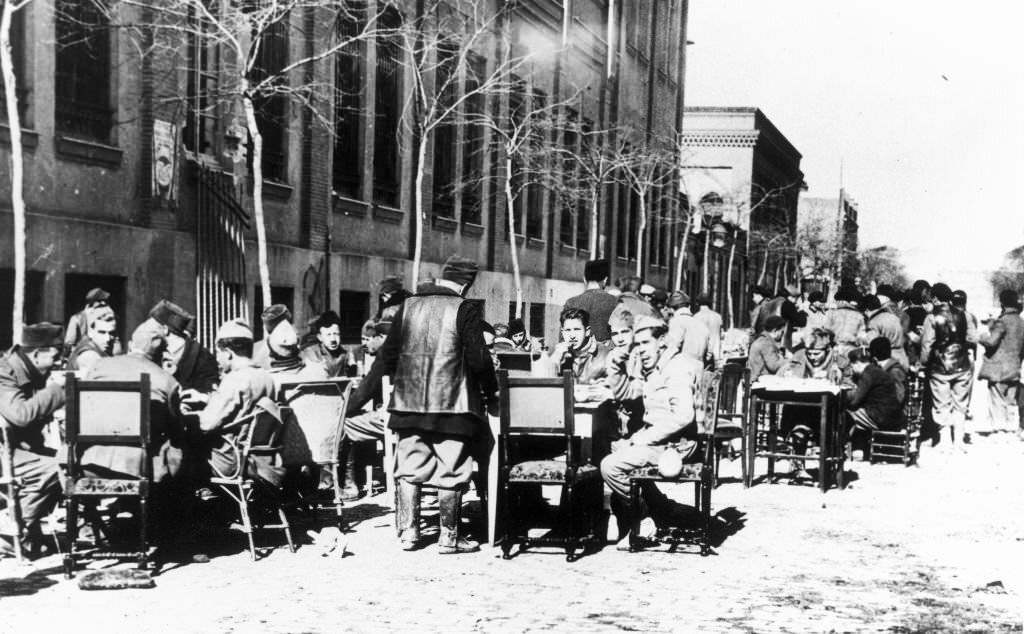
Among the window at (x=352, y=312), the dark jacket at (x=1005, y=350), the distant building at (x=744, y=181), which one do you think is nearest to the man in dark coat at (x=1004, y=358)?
the dark jacket at (x=1005, y=350)

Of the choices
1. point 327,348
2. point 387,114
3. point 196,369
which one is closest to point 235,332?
point 196,369

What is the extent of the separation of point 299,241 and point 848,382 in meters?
9.04

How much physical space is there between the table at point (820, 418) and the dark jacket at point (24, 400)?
614 cm

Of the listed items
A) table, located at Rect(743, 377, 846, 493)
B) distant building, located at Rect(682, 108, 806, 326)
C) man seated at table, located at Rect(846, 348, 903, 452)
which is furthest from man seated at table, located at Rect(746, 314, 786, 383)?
distant building, located at Rect(682, 108, 806, 326)

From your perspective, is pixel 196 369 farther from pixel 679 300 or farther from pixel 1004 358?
pixel 1004 358

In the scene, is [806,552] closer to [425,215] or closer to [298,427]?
[298,427]

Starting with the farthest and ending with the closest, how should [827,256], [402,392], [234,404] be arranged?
[827,256] → [402,392] → [234,404]

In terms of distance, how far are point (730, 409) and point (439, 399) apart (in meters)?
6.13

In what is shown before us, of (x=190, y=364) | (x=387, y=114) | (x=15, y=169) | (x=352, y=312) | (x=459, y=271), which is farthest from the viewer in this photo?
(x=387, y=114)

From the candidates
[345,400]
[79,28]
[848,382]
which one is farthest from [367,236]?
[345,400]

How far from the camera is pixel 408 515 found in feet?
26.5

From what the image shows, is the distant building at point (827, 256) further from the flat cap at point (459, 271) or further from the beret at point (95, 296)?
the flat cap at point (459, 271)

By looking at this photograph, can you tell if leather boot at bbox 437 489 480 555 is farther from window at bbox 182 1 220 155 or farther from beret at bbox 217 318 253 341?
window at bbox 182 1 220 155

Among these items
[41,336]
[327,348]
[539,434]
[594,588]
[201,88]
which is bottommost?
[594,588]
